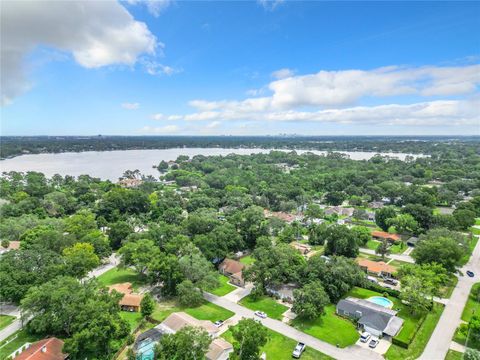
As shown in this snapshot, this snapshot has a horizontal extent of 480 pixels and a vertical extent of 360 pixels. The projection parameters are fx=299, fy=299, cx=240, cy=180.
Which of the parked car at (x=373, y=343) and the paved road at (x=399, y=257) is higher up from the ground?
the parked car at (x=373, y=343)

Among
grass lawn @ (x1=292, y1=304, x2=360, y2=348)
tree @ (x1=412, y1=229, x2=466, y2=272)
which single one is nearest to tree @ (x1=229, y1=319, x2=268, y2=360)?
grass lawn @ (x1=292, y1=304, x2=360, y2=348)

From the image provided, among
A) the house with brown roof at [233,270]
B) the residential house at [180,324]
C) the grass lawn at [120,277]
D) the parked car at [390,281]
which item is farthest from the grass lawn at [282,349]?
the parked car at [390,281]

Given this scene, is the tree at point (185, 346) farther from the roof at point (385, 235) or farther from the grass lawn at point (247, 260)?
the roof at point (385, 235)

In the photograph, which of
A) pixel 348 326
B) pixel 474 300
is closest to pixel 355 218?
pixel 474 300

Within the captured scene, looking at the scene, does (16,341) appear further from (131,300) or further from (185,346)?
(185,346)

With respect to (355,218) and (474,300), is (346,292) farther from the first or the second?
(355,218)

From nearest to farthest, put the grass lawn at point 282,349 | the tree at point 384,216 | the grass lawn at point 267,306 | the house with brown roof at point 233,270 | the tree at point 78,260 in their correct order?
the grass lawn at point 282,349 < the grass lawn at point 267,306 < the tree at point 78,260 < the house with brown roof at point 233,270 < the tree at point 384,216
